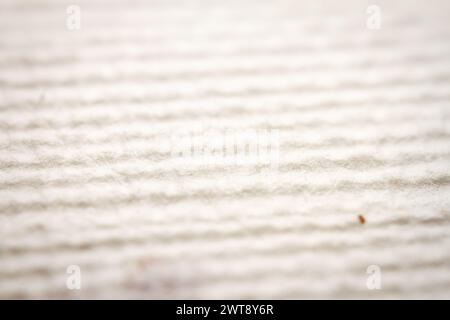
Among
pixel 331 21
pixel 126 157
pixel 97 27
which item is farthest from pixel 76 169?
pixel 331 21

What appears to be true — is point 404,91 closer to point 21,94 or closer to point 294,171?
point 294,171

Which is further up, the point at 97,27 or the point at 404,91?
the point at 97,27

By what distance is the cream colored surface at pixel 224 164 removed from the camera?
402 millimetres

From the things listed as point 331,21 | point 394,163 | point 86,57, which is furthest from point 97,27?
point 394,163

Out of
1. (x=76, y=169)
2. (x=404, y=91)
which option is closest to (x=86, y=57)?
(x=76, y=169)

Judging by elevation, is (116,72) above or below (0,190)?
above

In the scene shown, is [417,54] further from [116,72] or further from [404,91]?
[116,72]

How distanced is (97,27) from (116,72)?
2.7 inches

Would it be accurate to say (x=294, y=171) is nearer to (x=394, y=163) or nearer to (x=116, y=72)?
(x=394, y=163)

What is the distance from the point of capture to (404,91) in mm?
433

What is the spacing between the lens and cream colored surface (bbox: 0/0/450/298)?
402 millimetres

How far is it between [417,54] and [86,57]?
43 cm

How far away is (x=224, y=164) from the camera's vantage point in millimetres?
419

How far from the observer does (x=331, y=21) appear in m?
0.45
